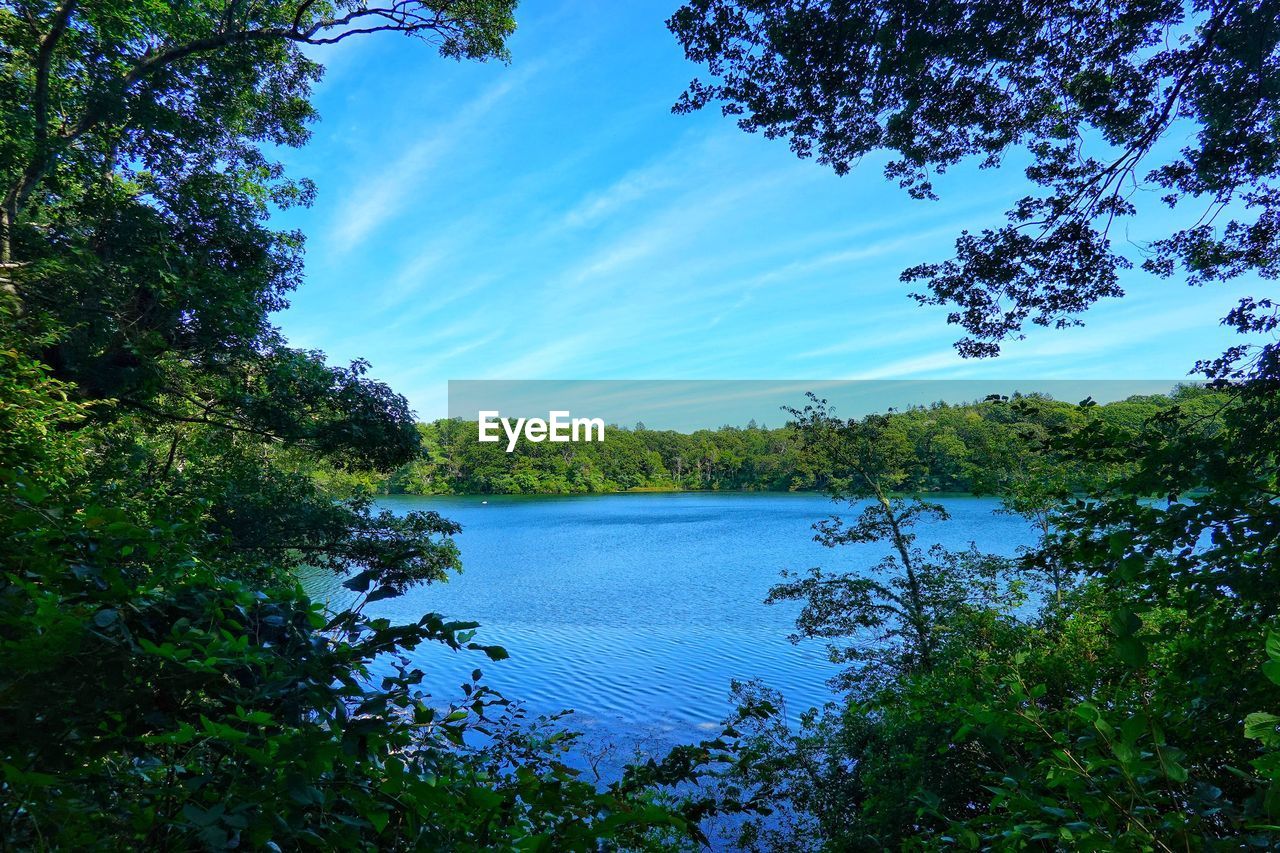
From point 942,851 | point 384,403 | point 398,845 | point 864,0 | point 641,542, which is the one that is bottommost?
point 641,542

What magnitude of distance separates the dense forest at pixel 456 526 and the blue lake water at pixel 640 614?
5.04 ft

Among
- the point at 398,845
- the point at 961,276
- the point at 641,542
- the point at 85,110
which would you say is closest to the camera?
the point at 398,845

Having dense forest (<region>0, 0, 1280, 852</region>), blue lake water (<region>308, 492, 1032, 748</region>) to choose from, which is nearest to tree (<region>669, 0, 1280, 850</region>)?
dense forest (<region>0, 0, 1280, 852</region>)

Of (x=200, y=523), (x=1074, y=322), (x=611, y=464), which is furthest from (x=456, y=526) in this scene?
(x=611, y=464)

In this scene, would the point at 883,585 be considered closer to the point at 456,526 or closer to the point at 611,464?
the point at 456,526

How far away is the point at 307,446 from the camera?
25.1 ft

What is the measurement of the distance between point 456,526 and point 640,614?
925 cm

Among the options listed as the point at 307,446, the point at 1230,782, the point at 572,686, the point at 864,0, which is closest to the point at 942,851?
the point at 1230,782

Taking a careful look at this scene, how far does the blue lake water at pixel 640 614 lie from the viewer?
34.7ft

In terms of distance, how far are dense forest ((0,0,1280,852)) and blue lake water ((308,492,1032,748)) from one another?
60.5 inches

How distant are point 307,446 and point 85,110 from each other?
4.18 m

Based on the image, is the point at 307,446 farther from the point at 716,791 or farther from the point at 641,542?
the point at 641,542

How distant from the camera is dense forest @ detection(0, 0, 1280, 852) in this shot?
3.37 feet

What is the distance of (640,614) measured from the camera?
55.4 feet
